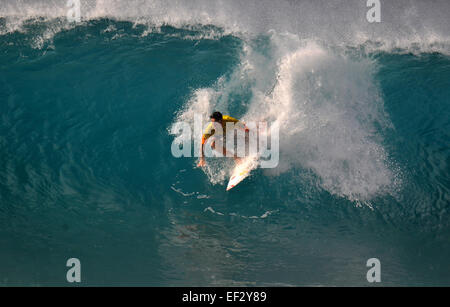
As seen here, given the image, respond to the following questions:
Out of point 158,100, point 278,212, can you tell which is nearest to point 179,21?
point 158,100

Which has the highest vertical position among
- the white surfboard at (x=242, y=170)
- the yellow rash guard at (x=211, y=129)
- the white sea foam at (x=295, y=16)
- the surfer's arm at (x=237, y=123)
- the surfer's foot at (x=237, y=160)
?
the white sea foam at (x=295, y=16)

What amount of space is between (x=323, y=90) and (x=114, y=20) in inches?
229

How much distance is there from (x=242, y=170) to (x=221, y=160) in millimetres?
516

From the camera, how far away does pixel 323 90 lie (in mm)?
8305

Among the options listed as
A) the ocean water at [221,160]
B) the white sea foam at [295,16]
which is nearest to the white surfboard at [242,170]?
the ocean water at [221,160]

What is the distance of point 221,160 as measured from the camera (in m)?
7.59

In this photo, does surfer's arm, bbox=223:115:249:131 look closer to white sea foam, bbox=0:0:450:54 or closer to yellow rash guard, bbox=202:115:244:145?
yellow rash guard, bbox=202:115:244:145

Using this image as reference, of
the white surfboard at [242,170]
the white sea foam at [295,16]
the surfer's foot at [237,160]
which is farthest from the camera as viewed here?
the white sea foam at [295,16]

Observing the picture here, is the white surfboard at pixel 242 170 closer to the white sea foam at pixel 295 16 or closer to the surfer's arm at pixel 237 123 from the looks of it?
the surfer's arm at pixel 237 123

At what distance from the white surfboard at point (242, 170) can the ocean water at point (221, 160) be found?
0.17 metres

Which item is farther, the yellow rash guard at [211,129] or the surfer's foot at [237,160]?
the surfer's foot at [237,160]

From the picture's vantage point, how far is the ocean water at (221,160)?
6703 millimetres

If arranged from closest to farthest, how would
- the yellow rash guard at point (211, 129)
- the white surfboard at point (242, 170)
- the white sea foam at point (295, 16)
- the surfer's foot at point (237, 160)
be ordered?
the yellow rash guard at point (211, 129) → the white surfboard at point (242, 170) → the surfer's foot at point (237, 160) → the white sea foam at point (295, 16)

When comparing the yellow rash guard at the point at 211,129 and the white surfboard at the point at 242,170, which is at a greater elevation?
the yellow rash guard at the point at 211,129
